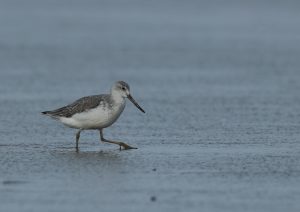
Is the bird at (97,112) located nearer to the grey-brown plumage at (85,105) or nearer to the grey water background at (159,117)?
the grey-brown plumage at (85,105)

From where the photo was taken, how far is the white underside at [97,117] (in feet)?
34.9

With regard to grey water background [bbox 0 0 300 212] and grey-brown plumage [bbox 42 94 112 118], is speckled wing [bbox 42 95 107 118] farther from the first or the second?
grey water background [bbox 0 0 300 212]

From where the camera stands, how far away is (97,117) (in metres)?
10.6

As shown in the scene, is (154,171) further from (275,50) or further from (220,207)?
(275,50)

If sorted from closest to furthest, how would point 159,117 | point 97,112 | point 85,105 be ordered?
point 97,112
point 85,105
point 159,117

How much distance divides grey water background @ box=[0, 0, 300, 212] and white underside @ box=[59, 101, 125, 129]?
284 millimetres

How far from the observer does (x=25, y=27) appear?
27078 mm

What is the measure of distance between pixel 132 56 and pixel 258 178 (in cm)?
1187

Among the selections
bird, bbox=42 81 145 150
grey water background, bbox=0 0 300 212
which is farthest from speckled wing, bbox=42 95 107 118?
grey water background, bbox=0 0 300 212

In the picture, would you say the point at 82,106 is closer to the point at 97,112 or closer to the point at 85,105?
the point at 85,105

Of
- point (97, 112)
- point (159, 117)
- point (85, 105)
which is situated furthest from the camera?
point (159, 117)

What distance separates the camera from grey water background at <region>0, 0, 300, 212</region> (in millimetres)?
7992

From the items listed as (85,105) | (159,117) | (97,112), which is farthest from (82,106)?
(159,117)

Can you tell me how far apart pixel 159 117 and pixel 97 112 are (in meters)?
2.24
